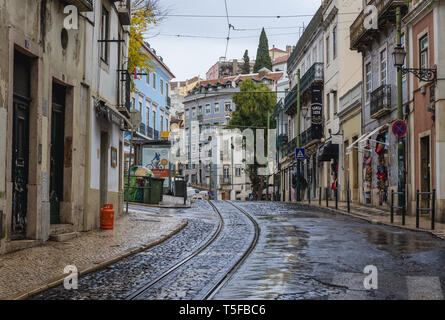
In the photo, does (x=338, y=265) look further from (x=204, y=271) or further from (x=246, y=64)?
(x=246, y=64)

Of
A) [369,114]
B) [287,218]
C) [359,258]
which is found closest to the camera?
[359,258]

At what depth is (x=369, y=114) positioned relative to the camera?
28.8 metres

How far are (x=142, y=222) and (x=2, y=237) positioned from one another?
7741 mm

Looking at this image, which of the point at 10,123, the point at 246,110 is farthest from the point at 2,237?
the point at 246,110

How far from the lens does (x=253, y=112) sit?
57812 mm

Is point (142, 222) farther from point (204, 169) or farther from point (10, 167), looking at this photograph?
point (204, 169)

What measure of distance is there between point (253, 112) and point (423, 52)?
3622cm

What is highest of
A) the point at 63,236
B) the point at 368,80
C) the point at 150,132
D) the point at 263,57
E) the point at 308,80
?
the point at 263,57

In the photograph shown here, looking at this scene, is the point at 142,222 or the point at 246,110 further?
the point at 246,110

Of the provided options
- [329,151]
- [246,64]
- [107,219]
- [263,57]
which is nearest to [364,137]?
[329,151]

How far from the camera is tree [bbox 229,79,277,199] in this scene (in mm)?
56562

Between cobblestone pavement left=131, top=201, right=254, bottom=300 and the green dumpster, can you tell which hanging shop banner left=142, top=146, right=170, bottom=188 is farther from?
cobblestone pavement left=131, top=201, right=254, bottom=300

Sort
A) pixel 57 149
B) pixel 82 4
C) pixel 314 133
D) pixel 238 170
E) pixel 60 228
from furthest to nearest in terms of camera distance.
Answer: pixel 238 170 → pixel 314 133 → pixel 57 149 → pixel 82 4 → pixel 60 228

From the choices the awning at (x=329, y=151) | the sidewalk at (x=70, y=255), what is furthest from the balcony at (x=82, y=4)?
the awning at (x=329, y=151)
